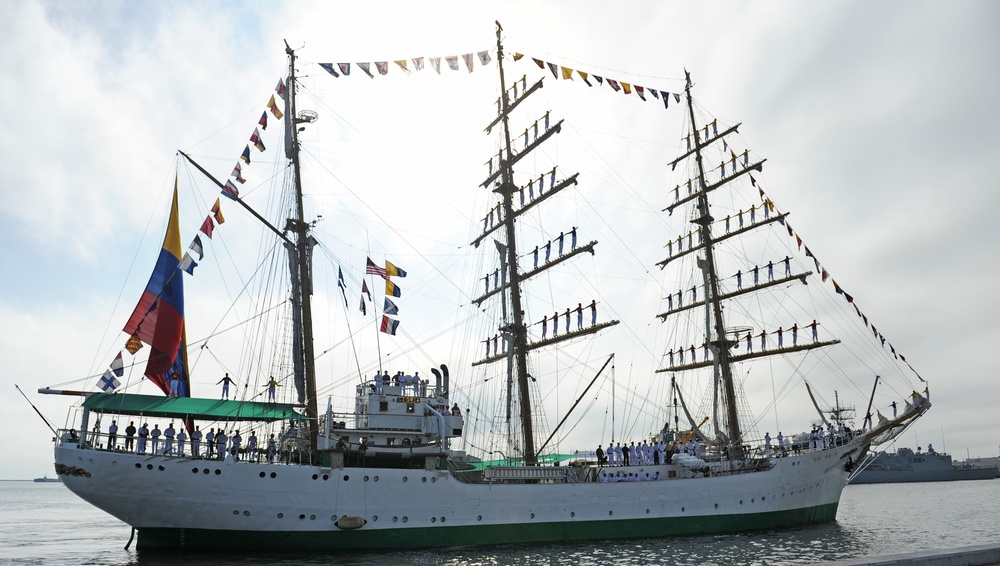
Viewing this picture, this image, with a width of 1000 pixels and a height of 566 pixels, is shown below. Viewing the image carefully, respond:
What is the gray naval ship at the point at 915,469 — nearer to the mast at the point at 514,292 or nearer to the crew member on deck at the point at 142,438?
the mast at the point at 514,292

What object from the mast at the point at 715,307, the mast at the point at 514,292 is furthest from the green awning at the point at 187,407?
the mast at the point at 715,307

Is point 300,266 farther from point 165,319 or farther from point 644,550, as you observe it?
point 644,550

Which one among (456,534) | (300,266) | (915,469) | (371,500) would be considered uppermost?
(300,266)

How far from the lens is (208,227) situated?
24.9m

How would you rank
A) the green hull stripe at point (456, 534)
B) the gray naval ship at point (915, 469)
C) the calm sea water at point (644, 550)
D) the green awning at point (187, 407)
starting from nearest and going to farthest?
the calm sea water at point (644, 550), the green hull stripe at point (456, 534), the green awning at point (187, 407), the gray naval ship at point (915, 469)

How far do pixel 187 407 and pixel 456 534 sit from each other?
1138 centimetres

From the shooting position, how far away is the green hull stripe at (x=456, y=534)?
22469mm

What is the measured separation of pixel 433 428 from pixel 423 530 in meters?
A: 4.26

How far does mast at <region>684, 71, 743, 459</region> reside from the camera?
35.0 m

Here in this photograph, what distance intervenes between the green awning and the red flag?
→ 648 centimetres

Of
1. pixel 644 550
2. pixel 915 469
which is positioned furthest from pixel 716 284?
pixel 915 469

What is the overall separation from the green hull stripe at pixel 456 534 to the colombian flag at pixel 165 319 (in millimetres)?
5774

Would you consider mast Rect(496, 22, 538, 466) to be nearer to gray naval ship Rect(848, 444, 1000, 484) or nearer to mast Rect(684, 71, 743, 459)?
mast Rect(684, 71, 743, 459)

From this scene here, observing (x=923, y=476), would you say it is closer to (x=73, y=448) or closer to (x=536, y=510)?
(x=536, y=510)
